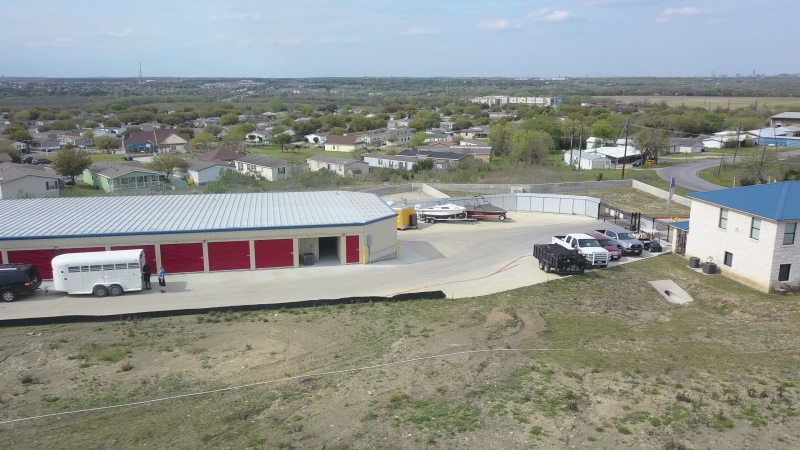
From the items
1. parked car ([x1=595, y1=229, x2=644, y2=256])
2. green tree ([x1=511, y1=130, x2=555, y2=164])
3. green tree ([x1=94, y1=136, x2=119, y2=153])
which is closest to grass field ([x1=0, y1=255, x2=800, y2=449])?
parked car ([x1=595, y1=229, x2=644, y2=256])

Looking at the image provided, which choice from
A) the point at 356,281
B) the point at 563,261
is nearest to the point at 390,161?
the point at 356,281

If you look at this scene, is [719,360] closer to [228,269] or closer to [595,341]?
[595,341]

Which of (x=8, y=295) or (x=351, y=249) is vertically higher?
(x=351, y=249)

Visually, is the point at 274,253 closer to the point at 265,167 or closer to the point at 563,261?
the point at 563,261

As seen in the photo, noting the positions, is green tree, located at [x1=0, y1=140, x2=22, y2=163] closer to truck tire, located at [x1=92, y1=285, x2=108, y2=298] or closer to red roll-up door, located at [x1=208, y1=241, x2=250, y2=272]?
red roll-up door, located at [x1=208, y1=241, x2=250, y2=272]

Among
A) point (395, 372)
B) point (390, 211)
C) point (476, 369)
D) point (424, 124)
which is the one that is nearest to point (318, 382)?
point (395, 372)

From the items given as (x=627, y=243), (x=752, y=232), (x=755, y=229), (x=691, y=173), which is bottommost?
(x=691, y=173)
